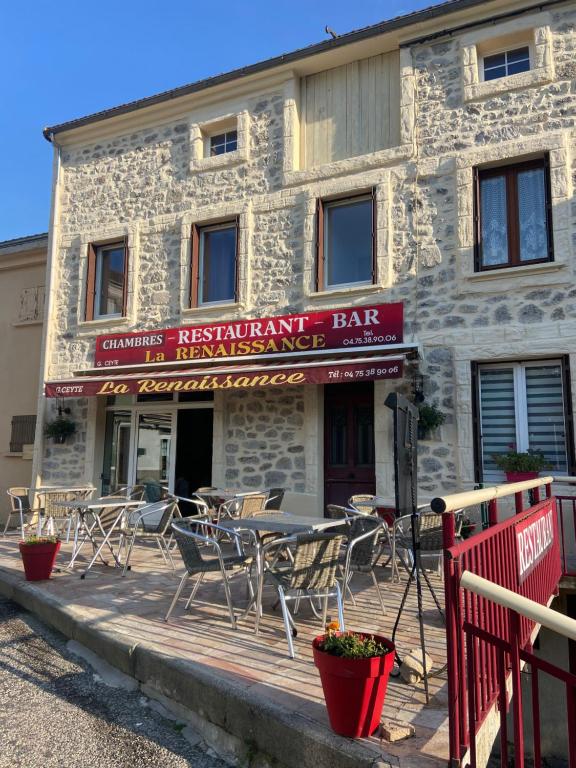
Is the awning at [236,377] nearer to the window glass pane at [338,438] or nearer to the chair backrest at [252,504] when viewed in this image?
the window glass pane at [338,438]

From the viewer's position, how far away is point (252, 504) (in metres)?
6.57

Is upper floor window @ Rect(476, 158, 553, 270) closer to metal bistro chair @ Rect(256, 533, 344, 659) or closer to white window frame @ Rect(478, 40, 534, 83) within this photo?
white window frame @ Rect(478, 40, 534, 83)

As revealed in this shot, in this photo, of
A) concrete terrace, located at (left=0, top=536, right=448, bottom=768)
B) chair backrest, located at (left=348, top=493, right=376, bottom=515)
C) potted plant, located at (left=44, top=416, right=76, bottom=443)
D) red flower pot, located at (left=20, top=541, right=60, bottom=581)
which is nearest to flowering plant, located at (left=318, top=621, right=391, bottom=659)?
concrete terrace, located at (left=0, top=536, right=448, bottom=768)

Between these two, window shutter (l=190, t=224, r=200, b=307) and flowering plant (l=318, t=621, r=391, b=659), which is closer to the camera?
flowering plant (l=318, t=621, r=391, b=659)

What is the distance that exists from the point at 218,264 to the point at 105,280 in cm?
242

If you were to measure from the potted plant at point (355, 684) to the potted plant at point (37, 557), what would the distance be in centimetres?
394

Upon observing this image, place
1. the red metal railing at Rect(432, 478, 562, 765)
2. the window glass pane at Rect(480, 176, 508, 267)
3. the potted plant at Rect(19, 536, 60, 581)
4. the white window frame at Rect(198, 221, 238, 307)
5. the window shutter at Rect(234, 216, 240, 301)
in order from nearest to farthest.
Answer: the red metal railing at Rect(432, 478, 562, 765) < the potted plant at Rect(19, 536, 60, 581) < the window glass pane at Rect(480, 176, 508, 267) < the window shutter at Rect(234, 216, 240, 301) < the white window frame at Rect(198, 221, 238, 307)

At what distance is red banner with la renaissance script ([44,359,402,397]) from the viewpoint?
Result: 7238 millimetres

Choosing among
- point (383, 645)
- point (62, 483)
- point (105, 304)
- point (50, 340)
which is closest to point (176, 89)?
point (105, 304)

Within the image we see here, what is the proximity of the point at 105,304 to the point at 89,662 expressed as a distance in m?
7.59

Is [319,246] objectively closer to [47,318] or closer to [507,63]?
[507,63]

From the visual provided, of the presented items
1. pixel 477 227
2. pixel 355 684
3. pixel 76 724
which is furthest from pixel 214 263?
pixel 355 684

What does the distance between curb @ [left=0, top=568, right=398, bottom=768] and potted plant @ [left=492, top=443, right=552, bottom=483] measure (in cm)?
459

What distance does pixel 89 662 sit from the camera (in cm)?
402
